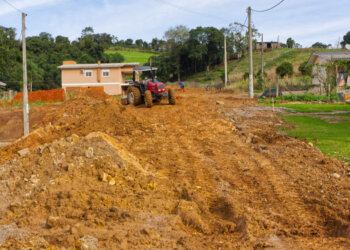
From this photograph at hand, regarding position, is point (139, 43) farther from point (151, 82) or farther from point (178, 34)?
point (151, 82)

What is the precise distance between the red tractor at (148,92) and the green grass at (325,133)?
6896 mm

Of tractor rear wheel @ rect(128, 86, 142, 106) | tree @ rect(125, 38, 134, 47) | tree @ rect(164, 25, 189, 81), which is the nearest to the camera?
tractor rear wheel @ rect(128, 86, 142, 106)

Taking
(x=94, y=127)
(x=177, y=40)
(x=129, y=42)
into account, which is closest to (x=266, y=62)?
(x=177, y=40)

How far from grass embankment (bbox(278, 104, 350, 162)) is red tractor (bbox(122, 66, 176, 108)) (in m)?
6.79

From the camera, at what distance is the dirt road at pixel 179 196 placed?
5.31 meters

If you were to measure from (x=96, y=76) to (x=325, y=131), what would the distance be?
1505 inches

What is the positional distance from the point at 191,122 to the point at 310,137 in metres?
5.07

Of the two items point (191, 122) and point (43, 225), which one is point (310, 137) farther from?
point (43, 225)

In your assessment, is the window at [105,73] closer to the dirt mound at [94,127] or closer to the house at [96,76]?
the house at [96,76]

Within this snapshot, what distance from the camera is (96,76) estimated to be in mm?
48031

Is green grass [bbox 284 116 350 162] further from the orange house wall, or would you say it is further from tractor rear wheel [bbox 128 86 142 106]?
the orange house wall

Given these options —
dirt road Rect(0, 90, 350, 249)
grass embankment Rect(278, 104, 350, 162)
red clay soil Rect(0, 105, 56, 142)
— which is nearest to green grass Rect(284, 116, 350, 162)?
grass embankment Rect(278, 104, 350, 162)

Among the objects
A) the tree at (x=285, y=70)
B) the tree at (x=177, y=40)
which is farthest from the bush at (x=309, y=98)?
the tree at (x=177, y=40)

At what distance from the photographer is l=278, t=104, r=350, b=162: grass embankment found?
10633 mm
